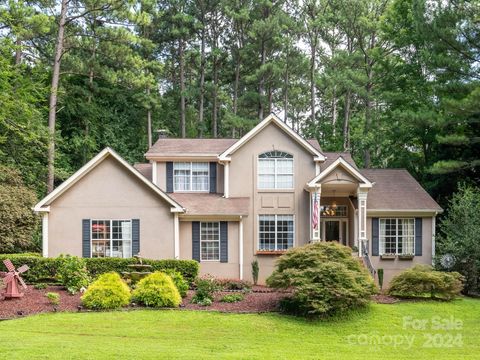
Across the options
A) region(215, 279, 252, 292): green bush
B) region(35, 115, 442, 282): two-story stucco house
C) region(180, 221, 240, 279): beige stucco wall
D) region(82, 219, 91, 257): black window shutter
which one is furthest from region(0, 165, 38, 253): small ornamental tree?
region(215, 279, 252, 292): green bush

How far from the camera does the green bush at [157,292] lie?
15414 mm

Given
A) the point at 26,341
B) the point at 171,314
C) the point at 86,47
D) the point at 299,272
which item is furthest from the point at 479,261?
the point at 86,47

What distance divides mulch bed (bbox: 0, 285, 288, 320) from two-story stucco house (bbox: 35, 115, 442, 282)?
3.76 m

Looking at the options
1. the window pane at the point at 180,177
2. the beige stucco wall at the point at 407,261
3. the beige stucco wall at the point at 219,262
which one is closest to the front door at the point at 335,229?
the beige stucco wall at the point at 407,261

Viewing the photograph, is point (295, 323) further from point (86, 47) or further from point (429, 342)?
point (86, 47)

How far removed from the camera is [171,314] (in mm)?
14633

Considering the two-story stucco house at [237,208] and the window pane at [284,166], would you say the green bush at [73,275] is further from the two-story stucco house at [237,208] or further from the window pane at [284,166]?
the window pane at [284,166]

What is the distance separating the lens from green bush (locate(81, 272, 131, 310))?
49.3ft

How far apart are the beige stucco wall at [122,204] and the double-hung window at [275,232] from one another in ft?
13.3

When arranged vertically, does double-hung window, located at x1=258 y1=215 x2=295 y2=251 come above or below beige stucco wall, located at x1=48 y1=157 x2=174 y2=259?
below

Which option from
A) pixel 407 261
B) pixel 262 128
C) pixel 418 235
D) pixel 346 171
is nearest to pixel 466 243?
pixel 418 235

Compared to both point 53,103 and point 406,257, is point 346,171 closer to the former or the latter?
point 406,257

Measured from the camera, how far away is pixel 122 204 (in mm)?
20344

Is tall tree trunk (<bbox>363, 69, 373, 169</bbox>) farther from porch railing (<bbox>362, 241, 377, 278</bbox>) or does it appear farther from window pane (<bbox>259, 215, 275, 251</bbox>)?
window pane (<bbox>259, 215, 275, 251</bbox>)
